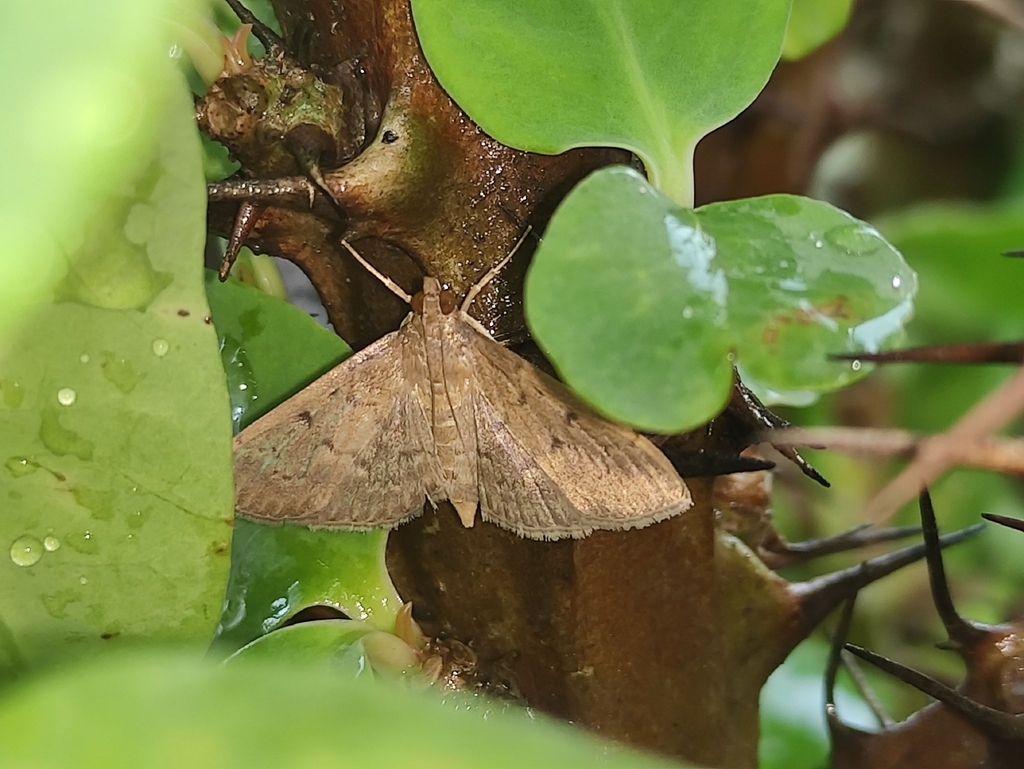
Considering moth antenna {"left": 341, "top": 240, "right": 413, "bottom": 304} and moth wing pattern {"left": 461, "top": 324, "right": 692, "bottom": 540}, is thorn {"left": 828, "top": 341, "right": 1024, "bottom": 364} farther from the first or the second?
moth antenna {"left": 341, "top": 240, "right": 413, "bottom": 304}

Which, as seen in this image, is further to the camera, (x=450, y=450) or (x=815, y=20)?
(x=815, y=20)

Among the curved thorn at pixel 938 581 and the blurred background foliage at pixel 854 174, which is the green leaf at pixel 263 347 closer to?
the blurred background foliage at pixel 854 174

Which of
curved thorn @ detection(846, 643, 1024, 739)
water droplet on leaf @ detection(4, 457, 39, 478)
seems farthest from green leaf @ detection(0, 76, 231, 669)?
curved thorn @ detection(846, 643, 1024, 739)

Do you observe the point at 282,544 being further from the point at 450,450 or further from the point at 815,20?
the point at 815,20

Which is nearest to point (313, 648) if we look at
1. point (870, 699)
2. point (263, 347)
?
point (263, 347)

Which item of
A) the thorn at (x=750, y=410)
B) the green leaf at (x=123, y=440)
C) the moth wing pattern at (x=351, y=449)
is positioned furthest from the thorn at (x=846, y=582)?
the green leaf at (x=123, y=440)

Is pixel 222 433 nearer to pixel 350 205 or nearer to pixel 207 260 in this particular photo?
pixel 350 205

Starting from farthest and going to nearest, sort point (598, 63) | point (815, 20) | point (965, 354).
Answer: point (815, 20)
point (598, 63)
point (965, 354)
